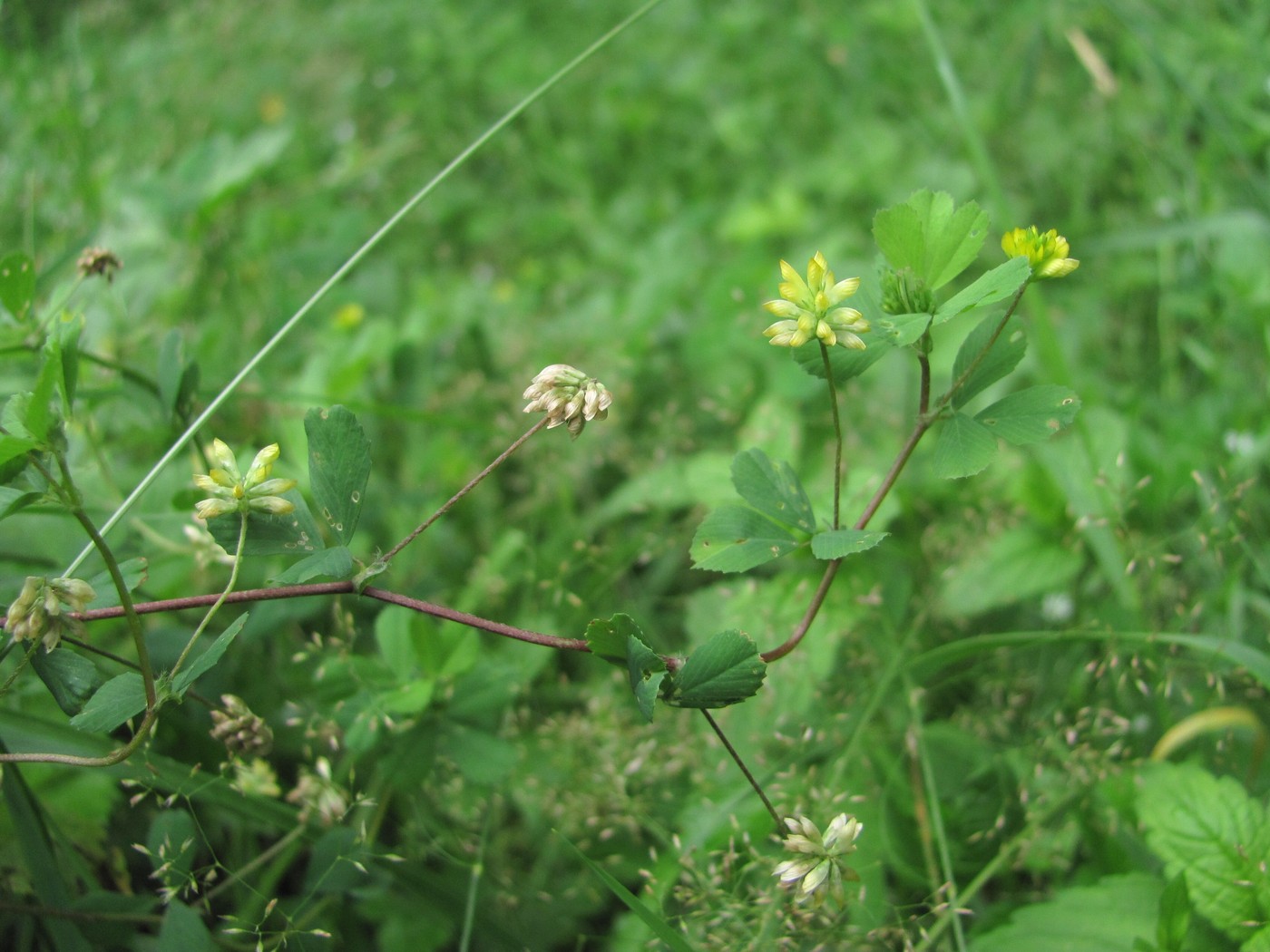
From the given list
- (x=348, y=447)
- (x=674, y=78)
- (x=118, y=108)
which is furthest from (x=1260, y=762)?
(x=118, y=108)

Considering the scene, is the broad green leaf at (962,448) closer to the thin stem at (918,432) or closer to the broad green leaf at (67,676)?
the thin stem at (918,432)

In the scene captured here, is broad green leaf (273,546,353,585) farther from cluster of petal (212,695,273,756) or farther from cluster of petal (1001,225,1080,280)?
cluster of petal (1001,225,1080,280)

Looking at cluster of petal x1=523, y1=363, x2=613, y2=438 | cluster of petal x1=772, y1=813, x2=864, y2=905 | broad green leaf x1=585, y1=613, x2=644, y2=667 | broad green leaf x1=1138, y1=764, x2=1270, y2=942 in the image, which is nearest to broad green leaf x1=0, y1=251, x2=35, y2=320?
cluster of petal x1=523, y1=363, x2=613, y2=438

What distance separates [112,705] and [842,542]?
2.22 feet

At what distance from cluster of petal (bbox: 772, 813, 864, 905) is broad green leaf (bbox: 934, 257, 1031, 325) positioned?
18.0 inches

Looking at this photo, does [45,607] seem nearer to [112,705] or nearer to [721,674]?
[112,705]

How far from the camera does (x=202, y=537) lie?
118 cm

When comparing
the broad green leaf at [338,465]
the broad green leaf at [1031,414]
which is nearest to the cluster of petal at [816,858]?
the broad green leaf at [1031,414]

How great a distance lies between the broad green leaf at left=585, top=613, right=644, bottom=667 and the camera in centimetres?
79

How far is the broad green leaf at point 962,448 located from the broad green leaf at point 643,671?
30cm

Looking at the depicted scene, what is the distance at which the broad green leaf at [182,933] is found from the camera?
94 centimetres

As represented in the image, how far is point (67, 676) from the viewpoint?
853 millimetres

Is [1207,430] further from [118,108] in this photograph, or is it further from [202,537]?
[118,108]

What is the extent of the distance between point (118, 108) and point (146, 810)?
9.13ft
